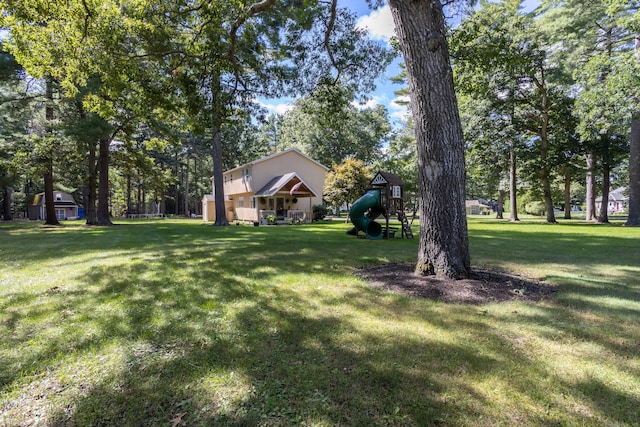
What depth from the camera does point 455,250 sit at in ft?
15.7

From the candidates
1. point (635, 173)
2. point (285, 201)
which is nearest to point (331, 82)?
point (285, 201)

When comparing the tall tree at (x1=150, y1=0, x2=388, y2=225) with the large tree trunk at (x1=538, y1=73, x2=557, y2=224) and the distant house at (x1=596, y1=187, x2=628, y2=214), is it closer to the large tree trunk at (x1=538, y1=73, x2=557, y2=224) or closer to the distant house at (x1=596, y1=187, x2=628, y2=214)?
the large tree trunk at (x1=538, y1=73, x2=557, y2=224)

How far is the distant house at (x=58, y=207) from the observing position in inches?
1560

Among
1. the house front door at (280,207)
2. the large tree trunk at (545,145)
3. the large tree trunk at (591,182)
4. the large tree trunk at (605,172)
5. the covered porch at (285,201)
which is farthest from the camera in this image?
the house front door at (280,207)

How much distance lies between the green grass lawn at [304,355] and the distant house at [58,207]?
4665 cm

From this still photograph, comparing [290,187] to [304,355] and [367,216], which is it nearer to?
[367,216]

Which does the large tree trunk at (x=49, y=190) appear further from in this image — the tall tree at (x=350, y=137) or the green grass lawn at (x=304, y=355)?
the tall tree at (x=350, y=137)

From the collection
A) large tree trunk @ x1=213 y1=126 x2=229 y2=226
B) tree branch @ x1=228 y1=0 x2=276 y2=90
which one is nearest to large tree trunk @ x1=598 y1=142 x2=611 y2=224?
tree branch @ x1=228 y1=0 x2=276 y2=90

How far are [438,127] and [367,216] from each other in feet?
23.6

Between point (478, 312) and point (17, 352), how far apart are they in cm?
456

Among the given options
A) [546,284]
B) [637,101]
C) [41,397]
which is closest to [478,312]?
[546,284]

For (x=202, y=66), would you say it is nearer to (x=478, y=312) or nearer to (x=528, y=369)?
(x=478, y=312)

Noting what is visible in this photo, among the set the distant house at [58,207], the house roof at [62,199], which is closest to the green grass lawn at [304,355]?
the distant house at [58,207]

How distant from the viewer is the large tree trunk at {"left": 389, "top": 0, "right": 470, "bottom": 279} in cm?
470
